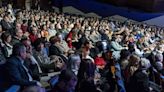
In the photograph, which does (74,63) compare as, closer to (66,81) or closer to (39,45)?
(39,45)

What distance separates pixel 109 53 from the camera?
6.73 meters

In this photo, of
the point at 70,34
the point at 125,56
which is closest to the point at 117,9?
the point at 70,34

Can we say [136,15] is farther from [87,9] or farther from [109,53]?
[109,53]

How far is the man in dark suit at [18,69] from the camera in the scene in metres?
4.66

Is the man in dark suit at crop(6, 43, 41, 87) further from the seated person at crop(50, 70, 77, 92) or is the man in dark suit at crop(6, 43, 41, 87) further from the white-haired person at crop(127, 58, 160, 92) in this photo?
the white-haired person at crop(127, 58, 160, 92)

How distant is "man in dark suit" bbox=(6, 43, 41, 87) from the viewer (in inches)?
183

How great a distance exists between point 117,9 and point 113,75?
15309 millimetres

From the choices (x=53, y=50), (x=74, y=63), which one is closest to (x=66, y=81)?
(x=74, y=63)

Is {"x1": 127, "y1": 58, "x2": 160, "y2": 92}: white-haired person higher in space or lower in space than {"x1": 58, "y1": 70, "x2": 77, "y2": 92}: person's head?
lower

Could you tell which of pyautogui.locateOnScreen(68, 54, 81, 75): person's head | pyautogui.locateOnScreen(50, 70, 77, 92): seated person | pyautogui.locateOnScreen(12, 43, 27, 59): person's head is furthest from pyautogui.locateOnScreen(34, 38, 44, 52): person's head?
pyautogui.locateOnScreen(50, 70, 77, 92): seated person

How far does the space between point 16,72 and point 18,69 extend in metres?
0.10

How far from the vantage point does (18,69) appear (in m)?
4.86

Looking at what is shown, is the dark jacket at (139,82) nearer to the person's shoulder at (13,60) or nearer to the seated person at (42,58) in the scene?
the seated person at (42,58)

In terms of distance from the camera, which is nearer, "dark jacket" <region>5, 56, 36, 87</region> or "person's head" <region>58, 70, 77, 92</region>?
"person's head" <region>58, 70, 77, 92</region>
